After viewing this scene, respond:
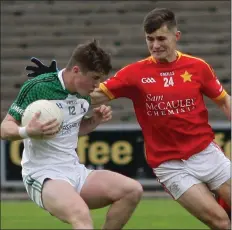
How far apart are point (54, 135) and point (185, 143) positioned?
4.29 feet

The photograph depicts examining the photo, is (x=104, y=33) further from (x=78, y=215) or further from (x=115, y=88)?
(x=78, y=215)

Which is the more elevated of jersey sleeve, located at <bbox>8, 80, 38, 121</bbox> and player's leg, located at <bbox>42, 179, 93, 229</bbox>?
jersey sleeve, located at <bbox>8, 80, 38, 121</bbox>

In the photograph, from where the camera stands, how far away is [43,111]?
250 inches

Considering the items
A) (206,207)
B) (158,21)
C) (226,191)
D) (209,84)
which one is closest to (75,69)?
(158,21)

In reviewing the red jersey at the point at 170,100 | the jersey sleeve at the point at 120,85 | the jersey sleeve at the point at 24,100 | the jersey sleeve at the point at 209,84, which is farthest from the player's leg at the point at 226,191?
the jersey sleeve at the point at 24,100

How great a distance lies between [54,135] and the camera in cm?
650

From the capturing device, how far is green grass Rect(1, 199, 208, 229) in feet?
36.8

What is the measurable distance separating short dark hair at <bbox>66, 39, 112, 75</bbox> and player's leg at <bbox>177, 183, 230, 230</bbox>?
1.34 metres

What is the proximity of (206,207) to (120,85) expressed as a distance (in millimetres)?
1248

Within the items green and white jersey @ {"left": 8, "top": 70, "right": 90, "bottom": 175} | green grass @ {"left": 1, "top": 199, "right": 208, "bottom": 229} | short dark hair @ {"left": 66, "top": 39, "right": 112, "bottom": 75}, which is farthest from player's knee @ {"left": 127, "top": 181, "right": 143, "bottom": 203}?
green grass @ {"left": 1, "top": 199, "right": 208, "bottom": 229}

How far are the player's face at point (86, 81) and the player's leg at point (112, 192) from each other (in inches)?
27.0

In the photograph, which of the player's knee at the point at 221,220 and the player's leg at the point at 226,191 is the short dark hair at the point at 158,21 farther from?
the player's knee at the point at 221,220

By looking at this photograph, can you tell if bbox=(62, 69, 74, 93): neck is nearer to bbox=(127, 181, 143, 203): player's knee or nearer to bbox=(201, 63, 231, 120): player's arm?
bbox=(127, 181, 143, 203): player's knee

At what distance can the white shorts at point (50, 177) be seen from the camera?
664cm
